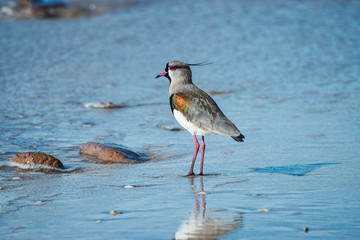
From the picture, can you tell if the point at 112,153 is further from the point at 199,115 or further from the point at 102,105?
the point at 102,105

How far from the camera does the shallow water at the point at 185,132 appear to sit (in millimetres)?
4445

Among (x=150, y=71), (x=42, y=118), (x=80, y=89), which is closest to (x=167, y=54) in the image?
(x=150, y=71)

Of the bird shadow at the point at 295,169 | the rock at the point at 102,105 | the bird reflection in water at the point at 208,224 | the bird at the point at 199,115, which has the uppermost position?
the bird at the point at 199,115

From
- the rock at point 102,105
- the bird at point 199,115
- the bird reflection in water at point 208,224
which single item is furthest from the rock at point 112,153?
the rock at point 102,105

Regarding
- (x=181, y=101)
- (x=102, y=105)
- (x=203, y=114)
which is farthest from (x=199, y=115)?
(x=102, y=105)

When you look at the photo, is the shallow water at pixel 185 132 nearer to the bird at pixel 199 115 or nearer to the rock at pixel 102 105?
the rock at pixel 102 105

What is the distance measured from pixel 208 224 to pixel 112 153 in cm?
236

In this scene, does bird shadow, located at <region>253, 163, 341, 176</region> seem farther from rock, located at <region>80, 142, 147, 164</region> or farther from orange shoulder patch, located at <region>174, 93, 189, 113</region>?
rock, located at <region>80, 142, 147, 164</region>

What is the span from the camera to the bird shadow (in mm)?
5748

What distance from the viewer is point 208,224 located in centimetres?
432

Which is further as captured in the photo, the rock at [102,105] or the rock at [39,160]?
the rock at [102,105]

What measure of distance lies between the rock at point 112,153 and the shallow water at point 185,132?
0.16 meters

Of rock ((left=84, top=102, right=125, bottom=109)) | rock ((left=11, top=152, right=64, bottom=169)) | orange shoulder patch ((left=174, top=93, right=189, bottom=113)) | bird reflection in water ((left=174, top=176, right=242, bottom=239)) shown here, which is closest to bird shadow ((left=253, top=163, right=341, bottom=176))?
orange shoulder patch ((left=174, top=93, right=189, bottom=113))

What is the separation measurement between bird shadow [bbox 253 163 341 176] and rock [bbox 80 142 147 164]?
54.1 inches
